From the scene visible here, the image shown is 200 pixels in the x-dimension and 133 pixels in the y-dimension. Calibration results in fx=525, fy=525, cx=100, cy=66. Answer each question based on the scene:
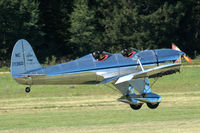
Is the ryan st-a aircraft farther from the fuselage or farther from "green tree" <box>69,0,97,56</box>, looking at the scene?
"green tree" <box>69,0,97,56</box>

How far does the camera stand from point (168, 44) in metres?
56.7

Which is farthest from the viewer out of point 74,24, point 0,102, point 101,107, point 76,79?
point 74,24

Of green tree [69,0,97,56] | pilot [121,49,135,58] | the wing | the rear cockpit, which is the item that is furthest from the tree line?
the wing

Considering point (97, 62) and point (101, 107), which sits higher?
point (97, 62)

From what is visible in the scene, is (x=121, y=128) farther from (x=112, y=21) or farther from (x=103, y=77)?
(x=112, y=21)

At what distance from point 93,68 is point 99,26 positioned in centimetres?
3826

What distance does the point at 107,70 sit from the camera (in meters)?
22.5

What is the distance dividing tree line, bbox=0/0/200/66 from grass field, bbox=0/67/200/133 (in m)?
19.7

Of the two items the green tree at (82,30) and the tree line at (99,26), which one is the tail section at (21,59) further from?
the green tree at (82,30)

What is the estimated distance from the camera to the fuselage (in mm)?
21625

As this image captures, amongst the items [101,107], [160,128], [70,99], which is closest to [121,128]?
[160,128]

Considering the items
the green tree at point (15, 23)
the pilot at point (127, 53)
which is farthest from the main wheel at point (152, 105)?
the green tree at point (15, 23)

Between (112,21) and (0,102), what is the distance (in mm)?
30527

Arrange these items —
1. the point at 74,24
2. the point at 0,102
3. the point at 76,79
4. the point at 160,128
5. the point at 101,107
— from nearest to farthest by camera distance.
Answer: the point at 160,128 → the point at 76,79 → the point at 101,107 → the point at 0,102 → the point at 74,24
